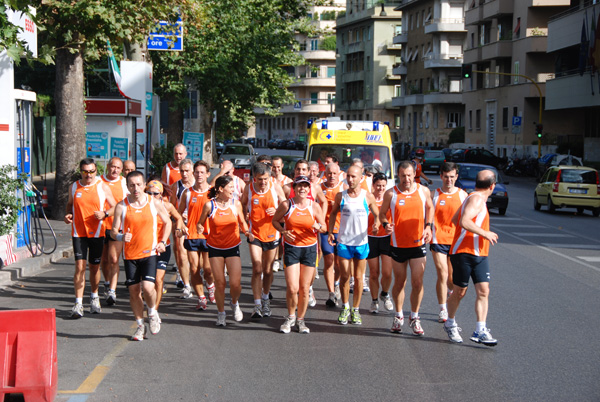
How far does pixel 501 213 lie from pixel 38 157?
59.1 ft

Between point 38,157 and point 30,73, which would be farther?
point 30,73

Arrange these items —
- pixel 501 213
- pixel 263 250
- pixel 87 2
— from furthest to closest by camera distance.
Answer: pixel 501 213 < pixel 87 2 < pixel 263 250

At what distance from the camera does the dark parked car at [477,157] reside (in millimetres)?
54281

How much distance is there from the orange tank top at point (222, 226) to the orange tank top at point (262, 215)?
0.63 m

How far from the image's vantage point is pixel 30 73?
40.5 metres

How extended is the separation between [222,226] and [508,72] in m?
61.2

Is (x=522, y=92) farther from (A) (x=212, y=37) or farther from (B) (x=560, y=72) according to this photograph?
(A) (x=212, y=37)

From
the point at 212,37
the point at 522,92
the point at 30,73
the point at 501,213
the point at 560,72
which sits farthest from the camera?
the point at 522,92

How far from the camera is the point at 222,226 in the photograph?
9398 millimetres

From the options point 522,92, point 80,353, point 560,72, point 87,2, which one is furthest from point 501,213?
point 522,92

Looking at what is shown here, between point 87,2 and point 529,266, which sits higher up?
point 87,2

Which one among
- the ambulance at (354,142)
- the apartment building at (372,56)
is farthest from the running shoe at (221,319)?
the apartment building at (372,56)

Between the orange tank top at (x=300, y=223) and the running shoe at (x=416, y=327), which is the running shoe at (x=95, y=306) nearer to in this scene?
the orange tank top at (x=300, y=223)

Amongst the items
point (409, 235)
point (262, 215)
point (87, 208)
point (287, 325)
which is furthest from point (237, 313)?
point (87, 208)
